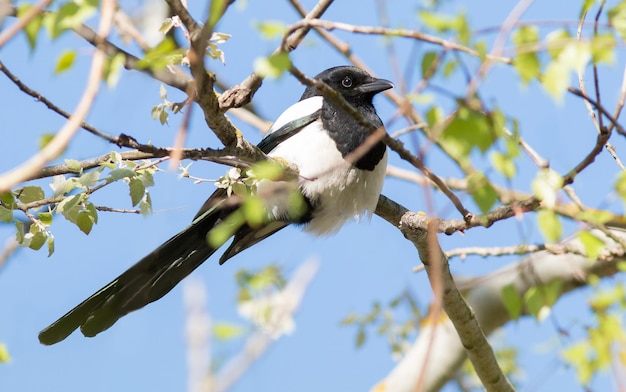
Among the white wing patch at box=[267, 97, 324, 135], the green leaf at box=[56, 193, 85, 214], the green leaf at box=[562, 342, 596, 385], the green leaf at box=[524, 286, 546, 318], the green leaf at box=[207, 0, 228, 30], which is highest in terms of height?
the white wing patch at box=[267, 97, 324, 135]

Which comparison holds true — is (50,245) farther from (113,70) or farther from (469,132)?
(469,132)

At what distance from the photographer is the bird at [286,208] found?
3266mm

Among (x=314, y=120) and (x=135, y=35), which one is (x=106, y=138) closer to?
(x=314, y=120)

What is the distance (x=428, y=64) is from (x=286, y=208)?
2.05 m

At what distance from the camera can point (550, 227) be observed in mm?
1583

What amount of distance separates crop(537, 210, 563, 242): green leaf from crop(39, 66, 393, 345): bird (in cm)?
168

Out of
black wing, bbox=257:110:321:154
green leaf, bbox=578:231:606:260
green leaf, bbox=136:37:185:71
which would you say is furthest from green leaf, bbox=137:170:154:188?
black wing, bbox=257:110:321:154

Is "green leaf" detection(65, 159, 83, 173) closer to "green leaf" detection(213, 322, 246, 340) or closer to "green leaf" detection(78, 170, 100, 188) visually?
"green leaf" detection(78, 170, 100, 188)

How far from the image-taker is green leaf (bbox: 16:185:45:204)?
241 centimetres

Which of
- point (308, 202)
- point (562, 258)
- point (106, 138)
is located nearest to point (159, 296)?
point (308, 202)

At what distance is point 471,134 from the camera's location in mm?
1490

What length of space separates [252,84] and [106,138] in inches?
19.6

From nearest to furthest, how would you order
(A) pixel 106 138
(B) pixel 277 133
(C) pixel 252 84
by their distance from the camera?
(A) pixel 106 138 < (C) pixel 252 84 < (B) pixel 277 133

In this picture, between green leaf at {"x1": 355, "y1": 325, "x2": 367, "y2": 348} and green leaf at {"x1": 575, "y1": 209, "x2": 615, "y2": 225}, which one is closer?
green leaf at {"x1": 575, "y1": 209, "x2": 615, "y2": 225}
